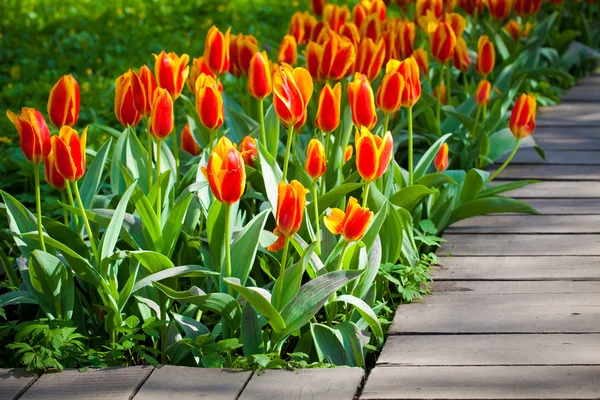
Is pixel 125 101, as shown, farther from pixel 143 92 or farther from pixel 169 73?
pixel 169 73

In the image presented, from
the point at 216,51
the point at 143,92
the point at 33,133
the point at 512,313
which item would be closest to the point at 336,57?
the point at 216,51

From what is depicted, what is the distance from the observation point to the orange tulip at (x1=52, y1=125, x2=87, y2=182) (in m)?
2.17

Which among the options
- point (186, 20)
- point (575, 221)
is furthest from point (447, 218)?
point (186, 20)

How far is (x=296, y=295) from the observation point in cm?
220

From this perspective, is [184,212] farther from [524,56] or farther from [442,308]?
[524,56]

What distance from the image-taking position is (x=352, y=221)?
214 centimetres

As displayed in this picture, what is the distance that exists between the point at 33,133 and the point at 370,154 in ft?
2.54

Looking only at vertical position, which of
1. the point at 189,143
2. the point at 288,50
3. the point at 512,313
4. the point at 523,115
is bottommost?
the point at 512,313

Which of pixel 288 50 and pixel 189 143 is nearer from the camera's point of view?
pixel 189 143

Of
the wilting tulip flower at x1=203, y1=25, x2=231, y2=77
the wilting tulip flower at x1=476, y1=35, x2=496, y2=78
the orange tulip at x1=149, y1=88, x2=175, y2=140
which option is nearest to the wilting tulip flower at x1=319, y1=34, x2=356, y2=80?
the wilting tulip flower at x1=203, y1=25, x2=231, y2=77

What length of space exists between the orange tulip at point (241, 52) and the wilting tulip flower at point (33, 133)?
1.12 meters

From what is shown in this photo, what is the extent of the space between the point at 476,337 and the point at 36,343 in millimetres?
1061

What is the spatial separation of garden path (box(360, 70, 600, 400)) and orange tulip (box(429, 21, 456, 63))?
602 mm

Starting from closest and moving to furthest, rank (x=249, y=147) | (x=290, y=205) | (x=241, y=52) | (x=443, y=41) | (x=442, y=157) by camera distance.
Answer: (x=290, y=205) < (x=249, y=147) < (x=442, y=157) < (x=241, y=52) < (x=443, y=41)
